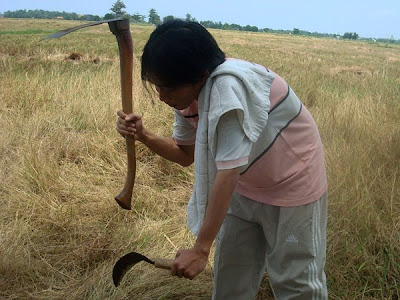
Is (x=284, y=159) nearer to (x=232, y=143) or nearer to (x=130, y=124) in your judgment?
(x=232, y=143)

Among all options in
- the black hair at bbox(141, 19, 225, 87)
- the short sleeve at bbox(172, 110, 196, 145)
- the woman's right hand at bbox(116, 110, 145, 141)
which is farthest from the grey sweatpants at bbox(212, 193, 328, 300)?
the black hair at bbox(141, 19, 225, 87)

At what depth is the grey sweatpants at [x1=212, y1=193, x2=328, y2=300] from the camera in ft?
4.60

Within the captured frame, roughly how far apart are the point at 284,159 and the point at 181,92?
0.39m

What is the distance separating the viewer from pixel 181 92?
3.92ft

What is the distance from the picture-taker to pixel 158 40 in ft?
3.64


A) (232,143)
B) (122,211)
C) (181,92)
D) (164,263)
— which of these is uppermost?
(181,92)

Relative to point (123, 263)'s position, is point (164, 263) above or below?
above

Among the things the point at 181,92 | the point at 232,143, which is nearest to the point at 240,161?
the point at 232,143

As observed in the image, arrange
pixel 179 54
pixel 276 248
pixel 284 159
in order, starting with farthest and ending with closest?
pixel 276 248
pixel 284 159
pixel 179 54

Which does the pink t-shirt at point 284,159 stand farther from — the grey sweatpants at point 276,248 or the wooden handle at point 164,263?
the wooden handle at point 164,263

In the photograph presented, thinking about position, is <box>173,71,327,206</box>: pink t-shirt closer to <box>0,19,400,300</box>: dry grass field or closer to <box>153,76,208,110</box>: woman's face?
<box>153,76,208,110</box>: woman's face

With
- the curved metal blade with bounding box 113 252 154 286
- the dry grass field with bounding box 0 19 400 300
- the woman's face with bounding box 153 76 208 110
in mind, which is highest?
the woman's face with bounding box 153 76 208 110

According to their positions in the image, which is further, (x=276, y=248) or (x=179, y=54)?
(x=276, y=248)

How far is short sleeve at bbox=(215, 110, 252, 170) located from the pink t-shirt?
16cm
